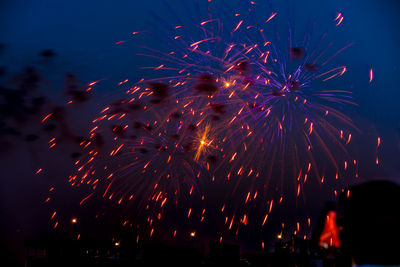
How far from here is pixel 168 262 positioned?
600 cm

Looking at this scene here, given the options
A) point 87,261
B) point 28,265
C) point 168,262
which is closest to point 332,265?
point 168,262

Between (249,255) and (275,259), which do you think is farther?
(249,255)

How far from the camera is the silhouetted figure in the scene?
61.5 inches

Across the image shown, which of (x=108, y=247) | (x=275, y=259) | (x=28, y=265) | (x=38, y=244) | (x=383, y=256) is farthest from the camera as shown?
(x=108, y=247)

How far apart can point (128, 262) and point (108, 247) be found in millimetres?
2801

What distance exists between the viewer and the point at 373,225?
162cm

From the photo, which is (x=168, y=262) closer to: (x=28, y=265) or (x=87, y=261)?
(x=87, y=261)

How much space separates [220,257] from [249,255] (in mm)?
1615

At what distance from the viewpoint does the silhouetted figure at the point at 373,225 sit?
156 centimetres

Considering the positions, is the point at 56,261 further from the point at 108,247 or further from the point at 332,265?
the point at 332,265

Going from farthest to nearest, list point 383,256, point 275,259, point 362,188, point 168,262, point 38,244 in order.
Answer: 1. point 38,244
2. point 275,259
3. point 168,262
4. point 362,188
5. point 383,256

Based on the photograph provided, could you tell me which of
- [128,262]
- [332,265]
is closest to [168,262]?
[128,262]

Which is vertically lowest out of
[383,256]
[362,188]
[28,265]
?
[28,265]

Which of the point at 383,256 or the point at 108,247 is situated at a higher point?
the point at 383,256
